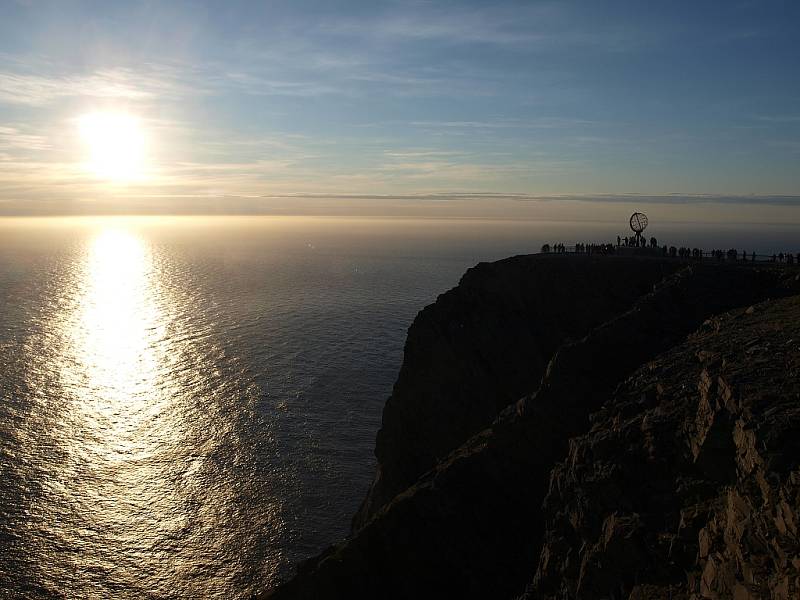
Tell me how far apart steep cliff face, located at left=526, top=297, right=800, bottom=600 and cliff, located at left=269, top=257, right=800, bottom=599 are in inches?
2.2

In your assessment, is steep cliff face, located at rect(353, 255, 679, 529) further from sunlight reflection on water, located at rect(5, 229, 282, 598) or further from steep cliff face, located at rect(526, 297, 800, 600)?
steep cliff face, located at rect(526, 297, 800, 600)

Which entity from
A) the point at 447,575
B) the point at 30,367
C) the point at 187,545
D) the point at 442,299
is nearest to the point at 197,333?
the point at 30,367

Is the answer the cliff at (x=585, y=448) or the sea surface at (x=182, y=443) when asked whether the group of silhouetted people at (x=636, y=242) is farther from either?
the sea surface at (x=182, y=443)

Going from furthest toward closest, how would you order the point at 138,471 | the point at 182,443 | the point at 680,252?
the point at 182,443 < the point at 138,471 < the point at 680,252

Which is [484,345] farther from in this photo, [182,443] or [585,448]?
[182,443]

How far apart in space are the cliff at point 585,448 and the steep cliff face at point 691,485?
0.19 ft

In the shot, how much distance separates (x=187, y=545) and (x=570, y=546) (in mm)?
37493

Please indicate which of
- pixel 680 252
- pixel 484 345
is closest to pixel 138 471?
pixel 484 345

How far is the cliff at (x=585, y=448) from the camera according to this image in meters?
13.6

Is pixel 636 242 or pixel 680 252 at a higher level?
pixel 636 242

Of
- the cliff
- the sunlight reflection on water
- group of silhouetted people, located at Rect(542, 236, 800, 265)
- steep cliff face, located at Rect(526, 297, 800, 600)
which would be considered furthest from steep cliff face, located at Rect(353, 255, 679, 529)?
steep cliff face, located at Rect(526, 297, 800, 600)

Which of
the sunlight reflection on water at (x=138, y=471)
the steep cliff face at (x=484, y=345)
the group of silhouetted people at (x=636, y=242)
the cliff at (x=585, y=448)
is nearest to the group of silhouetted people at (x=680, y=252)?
the group of silhouetted people at (x=636, y=242)

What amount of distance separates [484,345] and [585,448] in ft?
80.5

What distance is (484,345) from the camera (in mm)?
43469
